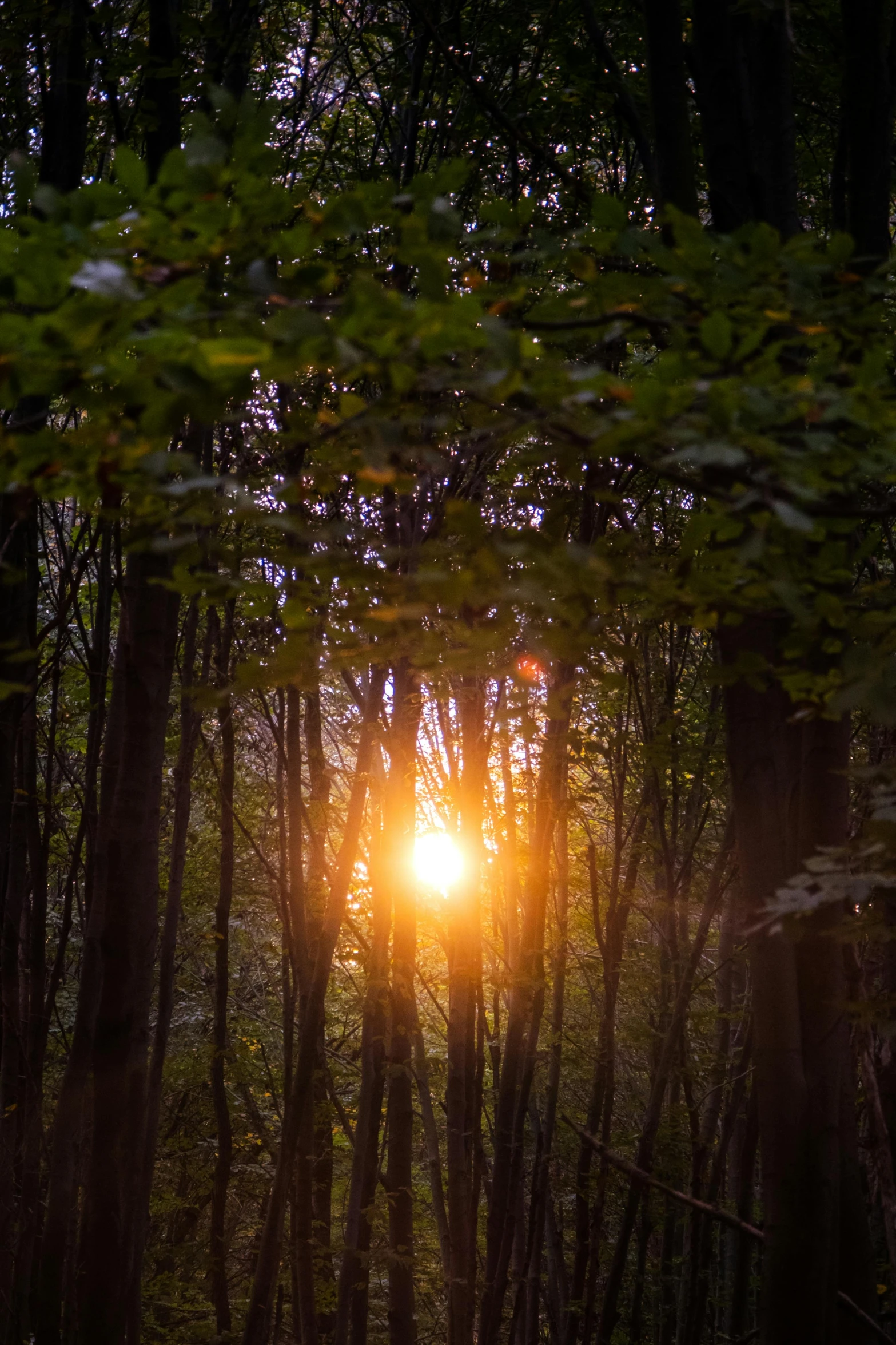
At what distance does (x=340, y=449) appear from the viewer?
2.15 m

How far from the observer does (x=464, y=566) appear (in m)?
2.37

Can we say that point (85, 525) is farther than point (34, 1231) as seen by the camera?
No

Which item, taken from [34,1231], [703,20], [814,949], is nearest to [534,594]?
[814,949]

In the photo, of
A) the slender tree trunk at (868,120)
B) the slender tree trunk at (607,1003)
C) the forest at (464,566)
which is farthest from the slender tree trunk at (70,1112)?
the slender tree trunk at (607,1003)

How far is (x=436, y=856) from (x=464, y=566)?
4.58 meters

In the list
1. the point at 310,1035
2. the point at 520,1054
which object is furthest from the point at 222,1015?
the point at 310,1035

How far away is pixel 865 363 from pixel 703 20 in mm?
2594

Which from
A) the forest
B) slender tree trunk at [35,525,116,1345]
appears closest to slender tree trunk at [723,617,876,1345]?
the forest

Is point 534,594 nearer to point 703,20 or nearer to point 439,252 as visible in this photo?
point 439,252

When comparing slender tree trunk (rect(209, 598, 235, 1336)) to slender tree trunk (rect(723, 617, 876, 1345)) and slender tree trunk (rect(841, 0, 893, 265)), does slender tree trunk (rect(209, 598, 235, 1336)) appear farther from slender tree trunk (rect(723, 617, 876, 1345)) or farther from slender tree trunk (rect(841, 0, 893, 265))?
slender tree trunk (rect(841, 0, 893, 265))

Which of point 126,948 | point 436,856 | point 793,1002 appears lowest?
point 793,1002

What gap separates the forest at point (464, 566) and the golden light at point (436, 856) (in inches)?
1.4

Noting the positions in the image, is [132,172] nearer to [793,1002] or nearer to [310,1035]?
[793,1002]

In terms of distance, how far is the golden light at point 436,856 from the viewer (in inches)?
258
